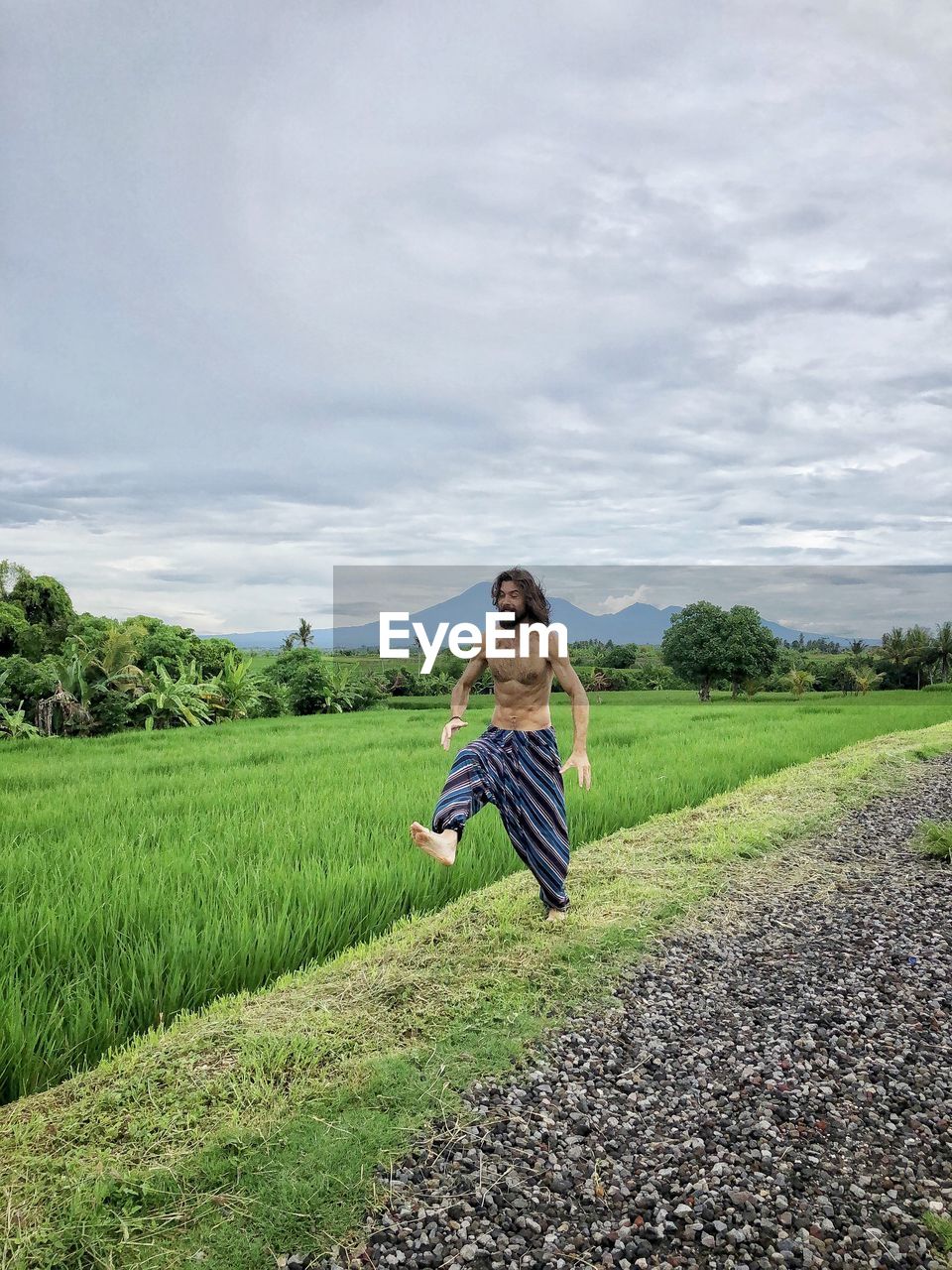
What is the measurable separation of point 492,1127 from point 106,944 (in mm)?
2445

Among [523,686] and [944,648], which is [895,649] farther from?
[523,686]

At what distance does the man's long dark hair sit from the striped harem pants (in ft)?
2.19

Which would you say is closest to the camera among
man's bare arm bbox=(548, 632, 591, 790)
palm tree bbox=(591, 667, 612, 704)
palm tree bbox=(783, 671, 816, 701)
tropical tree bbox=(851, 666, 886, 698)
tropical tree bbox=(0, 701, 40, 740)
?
man's bare arm bbox=(548, 632, 591, 790)

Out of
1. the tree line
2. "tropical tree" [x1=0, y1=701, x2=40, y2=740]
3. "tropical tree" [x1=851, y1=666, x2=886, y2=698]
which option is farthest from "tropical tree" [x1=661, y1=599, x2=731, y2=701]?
"tropical tree" [x1=0, y1=701, x2=40, y2=740]

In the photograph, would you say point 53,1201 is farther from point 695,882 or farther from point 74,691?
point 74,691

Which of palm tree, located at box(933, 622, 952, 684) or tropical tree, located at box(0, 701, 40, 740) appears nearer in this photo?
tropical tree, located at box(0, 701, 40, 740)

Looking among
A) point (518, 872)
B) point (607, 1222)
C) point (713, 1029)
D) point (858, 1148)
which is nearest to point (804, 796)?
point (518, 872)

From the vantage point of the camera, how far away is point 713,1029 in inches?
146

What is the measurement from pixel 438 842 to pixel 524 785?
2.60 ft

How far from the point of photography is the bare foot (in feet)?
12.8

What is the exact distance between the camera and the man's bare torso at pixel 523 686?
180 inches

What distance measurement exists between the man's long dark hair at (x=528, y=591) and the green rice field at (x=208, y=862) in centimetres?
209

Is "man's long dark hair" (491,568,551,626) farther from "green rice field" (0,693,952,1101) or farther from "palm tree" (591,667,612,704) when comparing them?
"palm tree" (591,667,612,704)

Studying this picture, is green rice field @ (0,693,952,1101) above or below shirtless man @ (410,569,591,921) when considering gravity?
below
